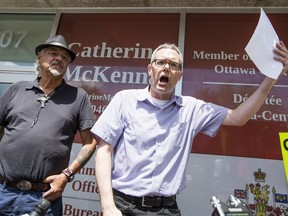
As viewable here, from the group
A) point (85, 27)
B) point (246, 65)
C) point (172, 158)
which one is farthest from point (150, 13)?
point (172, 158)

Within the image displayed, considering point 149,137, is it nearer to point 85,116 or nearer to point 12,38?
point 85,116

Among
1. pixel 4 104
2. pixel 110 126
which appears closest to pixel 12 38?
pixel 4 104

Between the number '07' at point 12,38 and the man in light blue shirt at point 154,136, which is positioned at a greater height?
the number '07' at point 12,38

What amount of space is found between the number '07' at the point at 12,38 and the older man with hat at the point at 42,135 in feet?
6.30

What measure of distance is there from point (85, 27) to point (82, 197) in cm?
207

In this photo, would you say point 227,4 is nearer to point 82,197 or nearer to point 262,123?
point 262,123

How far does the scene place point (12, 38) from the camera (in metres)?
3.78

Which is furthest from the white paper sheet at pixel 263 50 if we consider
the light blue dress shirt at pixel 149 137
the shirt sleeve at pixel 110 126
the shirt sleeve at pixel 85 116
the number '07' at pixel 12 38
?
the number '07' at pixel 12 38

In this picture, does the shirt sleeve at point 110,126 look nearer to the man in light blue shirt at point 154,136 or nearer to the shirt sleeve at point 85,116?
the man in light blue shirt at point 154,136

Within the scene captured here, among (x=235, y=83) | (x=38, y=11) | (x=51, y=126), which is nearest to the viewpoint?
(x=51, y=126)

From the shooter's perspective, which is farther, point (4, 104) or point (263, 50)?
point (4, 104)

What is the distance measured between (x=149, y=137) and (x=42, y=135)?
0.72m

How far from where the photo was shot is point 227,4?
11.1 feet

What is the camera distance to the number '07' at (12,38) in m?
3.74
